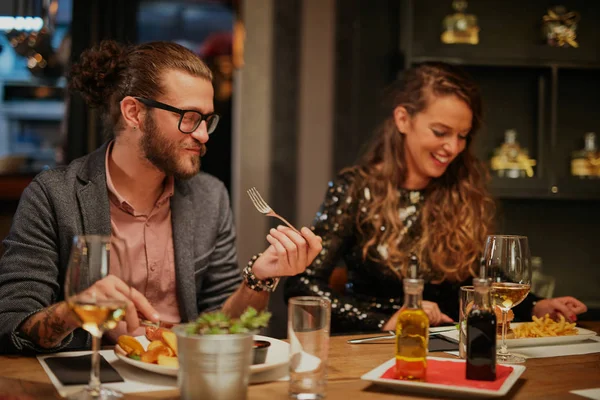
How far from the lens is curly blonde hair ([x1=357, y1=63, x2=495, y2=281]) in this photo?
97.0 inches

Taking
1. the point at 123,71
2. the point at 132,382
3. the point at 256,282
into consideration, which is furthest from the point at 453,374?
the point at 123,71

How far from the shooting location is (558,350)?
5.41 ft

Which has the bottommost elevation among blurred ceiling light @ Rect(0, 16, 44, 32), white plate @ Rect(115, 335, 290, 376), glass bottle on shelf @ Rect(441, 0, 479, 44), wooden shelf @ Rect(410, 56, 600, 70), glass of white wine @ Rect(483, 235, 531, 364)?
white plate @ Rect(115, 335, 290, 376)

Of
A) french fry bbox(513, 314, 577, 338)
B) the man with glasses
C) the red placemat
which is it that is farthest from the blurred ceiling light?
the red placemat

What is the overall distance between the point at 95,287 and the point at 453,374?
2.13 ft

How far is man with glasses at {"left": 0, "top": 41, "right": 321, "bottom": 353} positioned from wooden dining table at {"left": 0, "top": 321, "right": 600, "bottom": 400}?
0.32 m

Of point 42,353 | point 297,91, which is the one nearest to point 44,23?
point 297,91

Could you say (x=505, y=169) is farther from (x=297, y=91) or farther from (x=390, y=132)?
(x=297, y=91)

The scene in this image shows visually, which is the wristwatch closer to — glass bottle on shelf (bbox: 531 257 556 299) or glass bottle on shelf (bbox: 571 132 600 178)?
glass bottle on shelf (bbox: 531 257 556 299)

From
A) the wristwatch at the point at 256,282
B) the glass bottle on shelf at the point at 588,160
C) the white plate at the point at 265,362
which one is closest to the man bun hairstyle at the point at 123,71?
the wristwatch at the point at 256,282

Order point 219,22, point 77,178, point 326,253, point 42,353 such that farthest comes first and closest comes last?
point 219,22, point 326,253, point 77,178, point 42,353

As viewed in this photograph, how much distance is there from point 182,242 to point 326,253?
0.53 metres

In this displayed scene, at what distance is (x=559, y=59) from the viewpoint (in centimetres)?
322

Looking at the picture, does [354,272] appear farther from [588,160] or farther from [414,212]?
[588,160]
